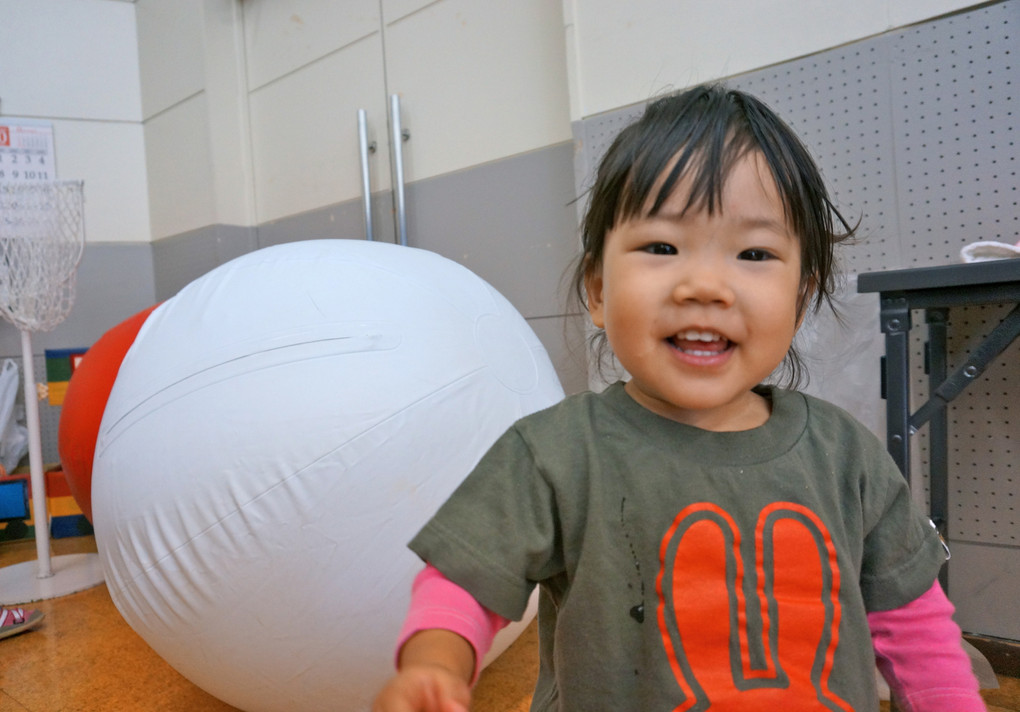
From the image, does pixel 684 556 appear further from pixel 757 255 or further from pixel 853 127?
pixel 853 127

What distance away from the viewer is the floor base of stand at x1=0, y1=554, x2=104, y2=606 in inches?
90.7

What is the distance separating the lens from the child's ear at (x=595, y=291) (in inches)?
31.2

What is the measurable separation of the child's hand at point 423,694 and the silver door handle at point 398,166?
2494mm

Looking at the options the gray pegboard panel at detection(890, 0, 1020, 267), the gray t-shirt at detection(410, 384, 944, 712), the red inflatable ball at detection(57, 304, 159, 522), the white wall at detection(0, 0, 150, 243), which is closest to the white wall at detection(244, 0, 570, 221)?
the white wall at detection(0, 0, 150, 243)

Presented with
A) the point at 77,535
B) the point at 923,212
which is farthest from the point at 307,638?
the point at 77,535

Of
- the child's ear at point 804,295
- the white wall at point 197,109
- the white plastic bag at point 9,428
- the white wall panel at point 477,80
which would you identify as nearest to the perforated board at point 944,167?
the white wall panel at point 477,80

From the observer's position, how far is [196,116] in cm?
341

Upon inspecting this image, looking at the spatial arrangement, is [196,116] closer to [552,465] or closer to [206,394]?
[206,394]

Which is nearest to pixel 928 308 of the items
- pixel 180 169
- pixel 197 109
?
pixel 197 109

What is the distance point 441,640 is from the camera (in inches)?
22.4

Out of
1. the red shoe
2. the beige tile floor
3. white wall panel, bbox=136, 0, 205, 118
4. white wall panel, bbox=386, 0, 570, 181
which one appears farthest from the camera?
white wall panel, bbox=136, 0, 205, 118

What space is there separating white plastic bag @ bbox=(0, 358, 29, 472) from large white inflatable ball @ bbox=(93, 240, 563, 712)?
224cm

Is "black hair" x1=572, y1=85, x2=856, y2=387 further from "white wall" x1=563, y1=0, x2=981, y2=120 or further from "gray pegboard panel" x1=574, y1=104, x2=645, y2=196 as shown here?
"gray pegboard panel" x1=574, y1=104, x2=645, y2=196

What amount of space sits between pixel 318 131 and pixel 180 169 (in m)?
0.84
